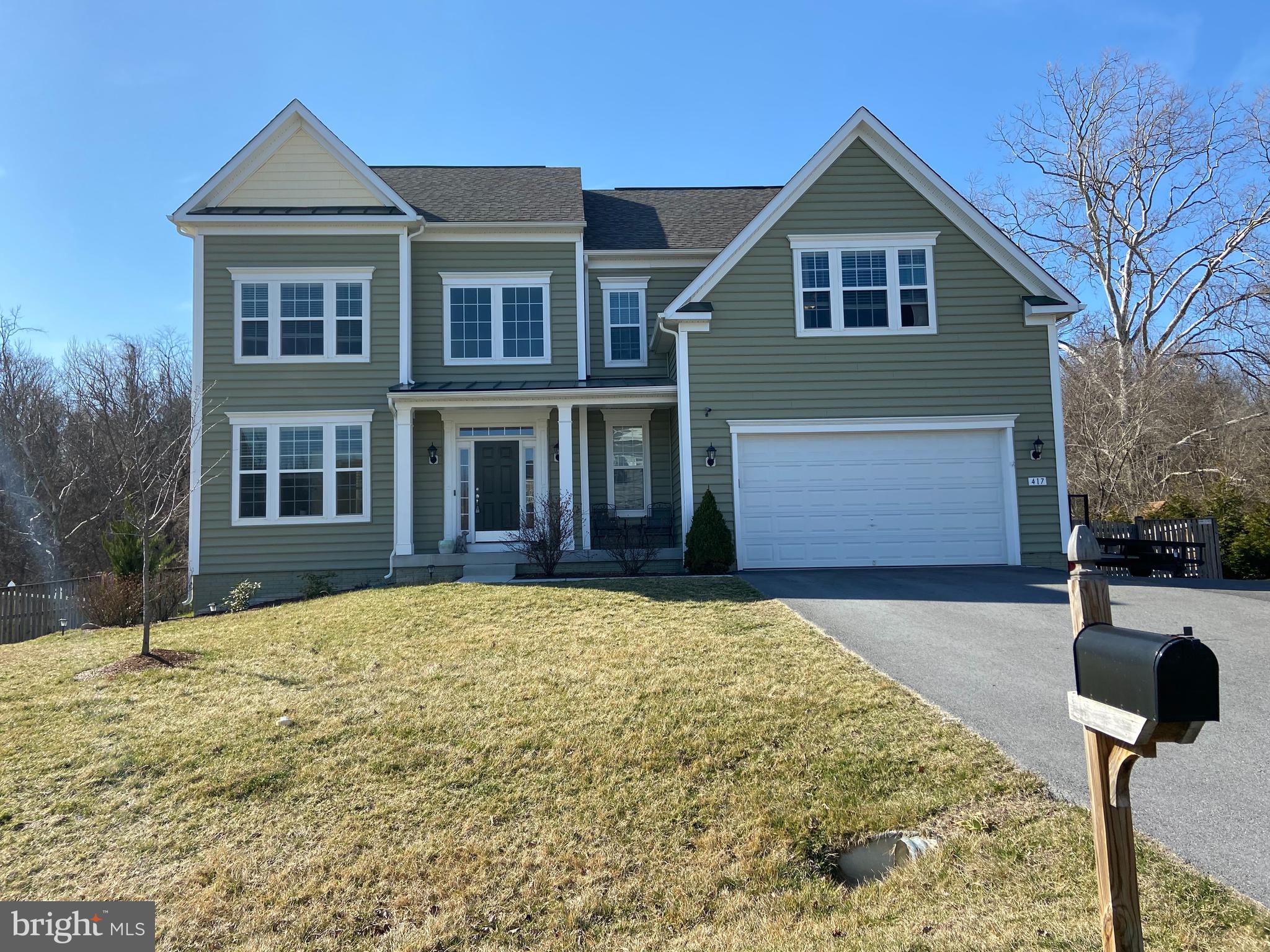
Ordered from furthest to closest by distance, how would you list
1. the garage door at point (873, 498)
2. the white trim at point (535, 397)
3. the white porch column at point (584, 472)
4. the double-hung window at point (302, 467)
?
1. the white porch column at point (584, 472)
2. the double-hung window at point (302, 467)
3. the white trim at point (535, 397)
4. the garage door at point (873, 498)

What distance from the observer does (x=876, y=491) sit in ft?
47.4

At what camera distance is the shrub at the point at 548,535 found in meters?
13.8

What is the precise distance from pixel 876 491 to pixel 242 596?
1143cm

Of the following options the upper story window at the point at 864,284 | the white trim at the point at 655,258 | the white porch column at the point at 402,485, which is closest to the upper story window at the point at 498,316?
the white trim at the point at 655,258

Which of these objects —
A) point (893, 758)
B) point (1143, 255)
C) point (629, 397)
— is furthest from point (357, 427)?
point (1143, 255)

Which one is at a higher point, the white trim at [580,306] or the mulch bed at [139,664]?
the white trim at [580,306]

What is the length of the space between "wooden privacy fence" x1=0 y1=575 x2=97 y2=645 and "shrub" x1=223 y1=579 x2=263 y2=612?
92.2 inches

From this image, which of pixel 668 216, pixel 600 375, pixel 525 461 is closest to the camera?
pixel 525 461

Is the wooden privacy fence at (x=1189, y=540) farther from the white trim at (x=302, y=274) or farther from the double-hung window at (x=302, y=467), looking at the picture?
the white trim at (x=302, y=274)

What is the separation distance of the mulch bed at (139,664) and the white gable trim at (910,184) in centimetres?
918

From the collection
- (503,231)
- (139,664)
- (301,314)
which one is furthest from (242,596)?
(503,231)

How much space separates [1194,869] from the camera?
12.2 feet

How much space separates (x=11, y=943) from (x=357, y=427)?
12074mm

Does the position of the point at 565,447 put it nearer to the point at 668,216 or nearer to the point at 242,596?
the point at 242,596
